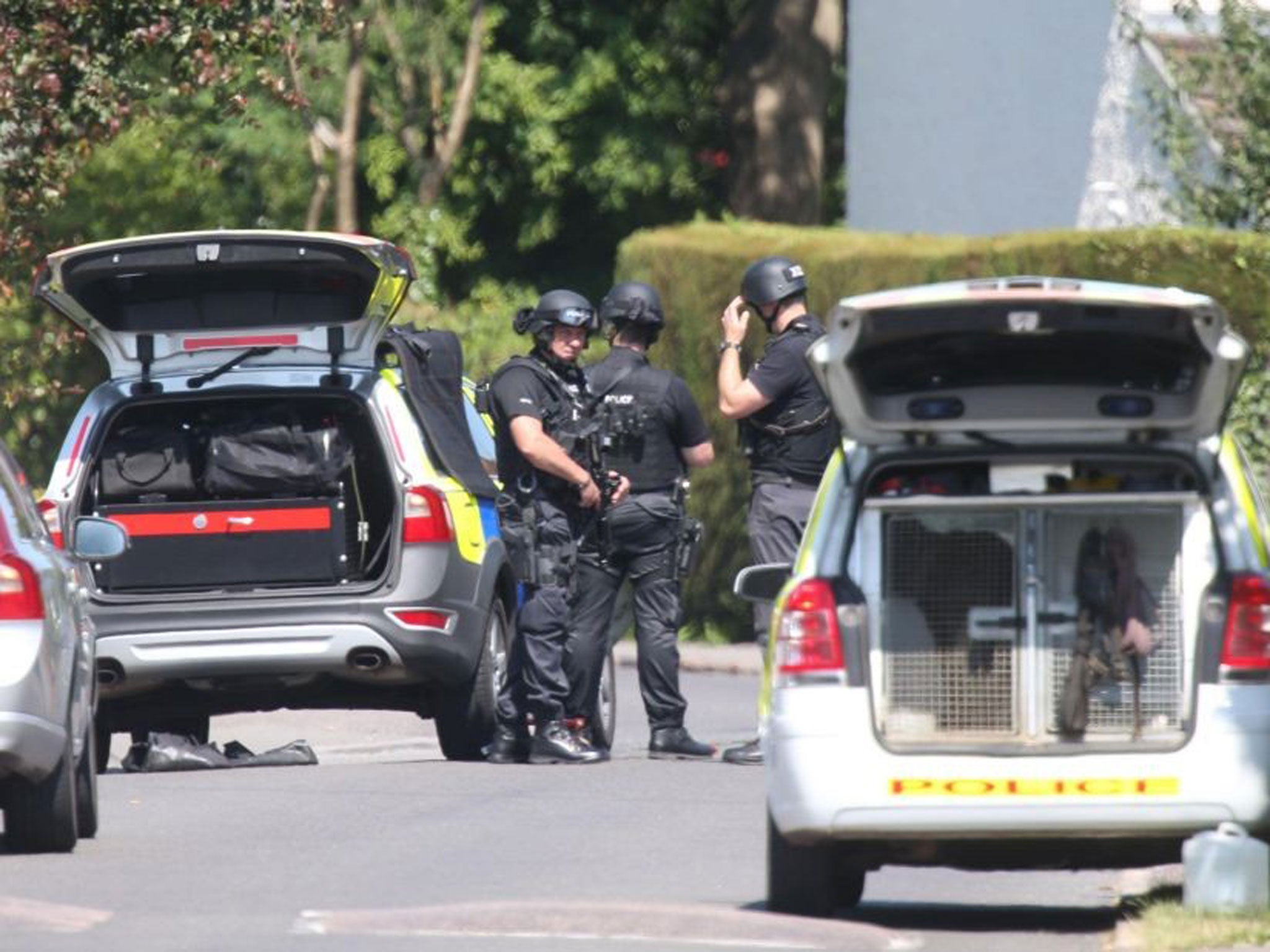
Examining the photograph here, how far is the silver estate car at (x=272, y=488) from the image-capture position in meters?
13.8

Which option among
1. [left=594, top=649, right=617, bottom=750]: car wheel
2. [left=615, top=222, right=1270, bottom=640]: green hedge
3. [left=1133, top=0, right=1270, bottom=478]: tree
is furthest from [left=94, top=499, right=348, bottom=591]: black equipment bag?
[left=1133, top=0, right=1270, bottom=478]: tree

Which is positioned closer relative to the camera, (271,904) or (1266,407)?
(271,904)

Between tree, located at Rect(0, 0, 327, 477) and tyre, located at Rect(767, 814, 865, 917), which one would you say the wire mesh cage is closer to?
tyre, located at Rect(767, 814, 865, 917)

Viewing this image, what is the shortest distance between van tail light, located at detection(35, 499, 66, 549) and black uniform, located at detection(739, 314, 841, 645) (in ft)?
9.27

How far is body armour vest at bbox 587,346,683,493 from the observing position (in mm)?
14062

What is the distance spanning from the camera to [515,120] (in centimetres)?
3362

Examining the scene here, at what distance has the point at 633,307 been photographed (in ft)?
46.3

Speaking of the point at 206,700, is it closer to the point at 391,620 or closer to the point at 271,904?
the point at 391,620

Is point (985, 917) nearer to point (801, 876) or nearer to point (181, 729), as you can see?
point (801, 876)

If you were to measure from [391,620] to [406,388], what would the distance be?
1088 mm

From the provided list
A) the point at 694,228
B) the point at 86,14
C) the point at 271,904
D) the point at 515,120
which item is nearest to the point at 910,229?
the point at 515,120

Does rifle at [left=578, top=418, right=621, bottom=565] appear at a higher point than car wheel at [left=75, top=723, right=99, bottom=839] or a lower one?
higher

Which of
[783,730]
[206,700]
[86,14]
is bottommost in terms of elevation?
[206,700]

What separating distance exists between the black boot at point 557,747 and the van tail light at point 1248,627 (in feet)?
18.3
